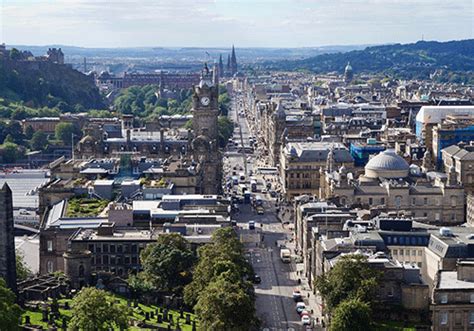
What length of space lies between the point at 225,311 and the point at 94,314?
410 inches

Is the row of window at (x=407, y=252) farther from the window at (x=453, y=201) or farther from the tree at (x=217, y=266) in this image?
the window at (x=453, y=201)

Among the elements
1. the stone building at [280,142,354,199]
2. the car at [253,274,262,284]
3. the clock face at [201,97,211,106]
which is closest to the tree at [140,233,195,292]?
the car at [253,274,262,284]

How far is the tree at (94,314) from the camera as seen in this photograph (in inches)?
2901

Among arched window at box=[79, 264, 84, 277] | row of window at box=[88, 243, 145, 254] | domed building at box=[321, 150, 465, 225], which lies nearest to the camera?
arched window at box=[79, 264, 84, 277]

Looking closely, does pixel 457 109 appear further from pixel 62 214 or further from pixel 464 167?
pixel 62 214

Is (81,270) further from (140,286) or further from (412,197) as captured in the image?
(412,197)

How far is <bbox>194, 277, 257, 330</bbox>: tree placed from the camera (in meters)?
74.9

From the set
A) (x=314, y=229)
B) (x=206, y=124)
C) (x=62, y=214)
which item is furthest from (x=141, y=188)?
(x=206, y=124)

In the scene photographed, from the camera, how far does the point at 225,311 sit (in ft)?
246

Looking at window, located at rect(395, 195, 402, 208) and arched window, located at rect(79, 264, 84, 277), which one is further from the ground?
window, located at rect(395, 195, 402, 208)

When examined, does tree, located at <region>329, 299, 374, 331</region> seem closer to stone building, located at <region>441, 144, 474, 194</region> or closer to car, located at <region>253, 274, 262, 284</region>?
car, located at <region>253, 274, 262, 284</region>

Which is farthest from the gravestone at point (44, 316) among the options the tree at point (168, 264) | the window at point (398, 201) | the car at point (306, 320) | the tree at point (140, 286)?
the window at point (398, 201)

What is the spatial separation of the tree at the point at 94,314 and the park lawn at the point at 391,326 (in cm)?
2082

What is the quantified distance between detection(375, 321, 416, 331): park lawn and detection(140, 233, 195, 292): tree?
22.2 meters
